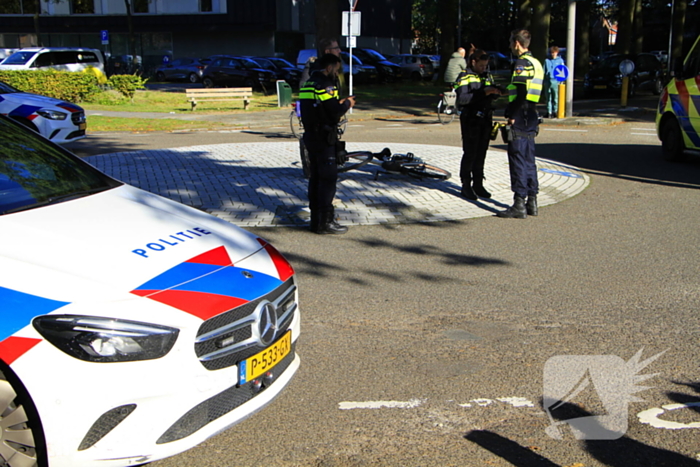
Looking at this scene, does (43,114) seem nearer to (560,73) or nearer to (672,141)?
(672,141)

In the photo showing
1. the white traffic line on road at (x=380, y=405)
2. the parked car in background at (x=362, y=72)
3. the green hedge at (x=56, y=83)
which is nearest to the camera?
the white traffic line on road at (x=380, y=405)

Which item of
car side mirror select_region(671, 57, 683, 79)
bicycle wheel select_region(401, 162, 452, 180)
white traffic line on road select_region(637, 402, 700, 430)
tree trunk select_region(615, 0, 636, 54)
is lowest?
white traffic line on road select_region(637, 402, 700, 430)

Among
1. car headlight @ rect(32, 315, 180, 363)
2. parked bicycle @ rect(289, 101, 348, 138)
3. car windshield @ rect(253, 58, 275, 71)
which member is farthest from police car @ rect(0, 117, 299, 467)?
car windshield @ rect(253, 58, 275, 71)

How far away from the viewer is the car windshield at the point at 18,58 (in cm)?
2630

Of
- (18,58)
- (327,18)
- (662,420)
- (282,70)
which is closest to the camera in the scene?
(662,420)

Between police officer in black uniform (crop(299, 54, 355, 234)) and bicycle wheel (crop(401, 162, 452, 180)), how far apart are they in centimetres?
305

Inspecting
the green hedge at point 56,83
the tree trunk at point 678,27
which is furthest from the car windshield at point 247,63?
the tree trunk at point 678,27

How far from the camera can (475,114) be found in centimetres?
866

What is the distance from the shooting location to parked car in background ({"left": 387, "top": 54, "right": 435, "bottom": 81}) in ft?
138

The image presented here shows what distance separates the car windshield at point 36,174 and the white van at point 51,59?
24.3 metres

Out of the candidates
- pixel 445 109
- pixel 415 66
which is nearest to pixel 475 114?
pixel 445 109

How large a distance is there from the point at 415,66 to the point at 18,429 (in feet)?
135

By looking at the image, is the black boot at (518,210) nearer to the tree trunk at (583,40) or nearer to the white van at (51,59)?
the white van at (51,59)

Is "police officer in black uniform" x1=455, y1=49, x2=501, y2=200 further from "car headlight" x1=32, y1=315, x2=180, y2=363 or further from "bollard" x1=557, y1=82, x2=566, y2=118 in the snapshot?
"bollard" x1=557, y1=82, x2=566, y2=118
